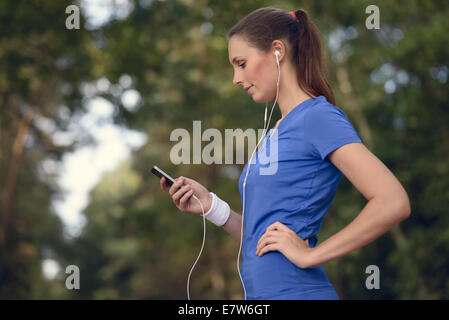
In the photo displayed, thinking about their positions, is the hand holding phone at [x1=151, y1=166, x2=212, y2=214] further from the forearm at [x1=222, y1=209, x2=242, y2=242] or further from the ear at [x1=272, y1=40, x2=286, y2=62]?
the ear at [x1=272, y1=40, x2=286, y2=62]

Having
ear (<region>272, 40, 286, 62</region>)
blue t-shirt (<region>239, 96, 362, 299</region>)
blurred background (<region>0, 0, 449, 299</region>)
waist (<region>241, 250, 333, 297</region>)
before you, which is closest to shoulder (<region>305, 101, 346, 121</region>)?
blue t-shirt (<region>239, 96, 362, 299</region>)

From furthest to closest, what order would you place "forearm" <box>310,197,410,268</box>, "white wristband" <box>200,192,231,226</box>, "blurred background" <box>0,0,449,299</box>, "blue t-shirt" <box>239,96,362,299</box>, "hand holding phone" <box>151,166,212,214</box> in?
"blurred background" <box>0,0,449,299</box> → "white wristband" <box>200,192,231,226</box> → "hand holding phone" <box>151,166,212,214</box> → "blue t-shirt" <box>239,96,362,299</box> → "forearm" <box>310,197,410,268</box>

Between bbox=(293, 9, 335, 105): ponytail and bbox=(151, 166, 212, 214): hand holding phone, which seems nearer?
bbox=(293, 9, 335, 105): ponytail

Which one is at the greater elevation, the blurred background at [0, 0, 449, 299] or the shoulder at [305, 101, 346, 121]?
the blurred background at [0, 0, 449, 299]

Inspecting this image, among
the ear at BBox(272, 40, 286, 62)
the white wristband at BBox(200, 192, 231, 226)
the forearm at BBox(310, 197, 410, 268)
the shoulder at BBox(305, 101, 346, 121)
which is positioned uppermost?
the ear at BBox(272, 40, 286, 62)

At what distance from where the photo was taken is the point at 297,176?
73.0 inches

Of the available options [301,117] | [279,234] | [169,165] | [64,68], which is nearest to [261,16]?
[301,117]

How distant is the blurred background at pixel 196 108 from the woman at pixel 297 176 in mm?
2912

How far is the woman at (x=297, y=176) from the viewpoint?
5.59ft

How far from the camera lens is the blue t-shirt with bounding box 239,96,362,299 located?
179 centimetres

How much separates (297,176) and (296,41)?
57 cm

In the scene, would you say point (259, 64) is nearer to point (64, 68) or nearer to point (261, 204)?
point (261, 204)

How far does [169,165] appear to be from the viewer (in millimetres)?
20531

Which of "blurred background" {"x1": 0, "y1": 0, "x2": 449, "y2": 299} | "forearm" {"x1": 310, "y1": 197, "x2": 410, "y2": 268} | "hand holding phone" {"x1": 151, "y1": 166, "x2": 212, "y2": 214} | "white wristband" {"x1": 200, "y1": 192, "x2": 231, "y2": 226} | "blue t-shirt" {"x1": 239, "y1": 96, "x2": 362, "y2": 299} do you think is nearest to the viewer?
"forearm" {"x1": 310, "y1": 197, "x2": 410, "y2": 268}
